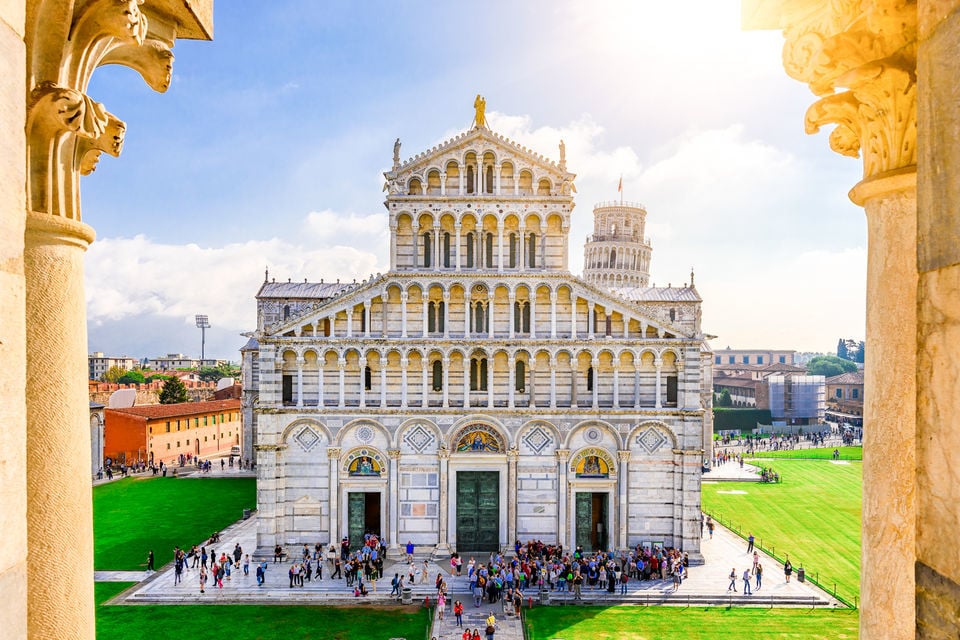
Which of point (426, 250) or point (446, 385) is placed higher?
point (426, 250)

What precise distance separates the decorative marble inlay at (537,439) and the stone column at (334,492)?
8.62 m

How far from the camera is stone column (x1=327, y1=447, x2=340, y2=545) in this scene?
27219 millimetres

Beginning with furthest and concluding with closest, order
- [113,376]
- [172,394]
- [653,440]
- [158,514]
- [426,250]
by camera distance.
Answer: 1. [113,376]
2. [172,394]
3. [158,514]
4. [426,250]
5. [653,440]

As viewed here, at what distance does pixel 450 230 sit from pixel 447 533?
1394 cm

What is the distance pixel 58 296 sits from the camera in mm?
3494

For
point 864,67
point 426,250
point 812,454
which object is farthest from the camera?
point 812,454

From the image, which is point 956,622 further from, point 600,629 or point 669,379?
point 669,379

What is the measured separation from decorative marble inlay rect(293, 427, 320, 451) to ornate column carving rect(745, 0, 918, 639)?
25687 mm

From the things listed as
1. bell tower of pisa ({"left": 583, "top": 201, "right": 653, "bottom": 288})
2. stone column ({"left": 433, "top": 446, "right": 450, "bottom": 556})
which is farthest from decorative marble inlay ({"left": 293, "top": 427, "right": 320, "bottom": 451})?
bell tower of pisa ({"left": 583, "top": 201, "right": 653, "bottom": 288})

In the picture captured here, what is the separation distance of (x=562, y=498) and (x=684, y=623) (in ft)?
23.9

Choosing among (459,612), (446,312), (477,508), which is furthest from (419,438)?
(459,612)

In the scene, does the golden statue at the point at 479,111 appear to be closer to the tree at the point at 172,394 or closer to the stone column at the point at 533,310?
the stone column at the point at 533,310

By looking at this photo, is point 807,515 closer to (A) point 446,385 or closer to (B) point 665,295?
(B) point 665,295

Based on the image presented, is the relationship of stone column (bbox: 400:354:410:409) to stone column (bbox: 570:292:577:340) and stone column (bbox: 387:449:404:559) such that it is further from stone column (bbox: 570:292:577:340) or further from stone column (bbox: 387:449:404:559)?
stone column (bbox: 570:292:577:340)
